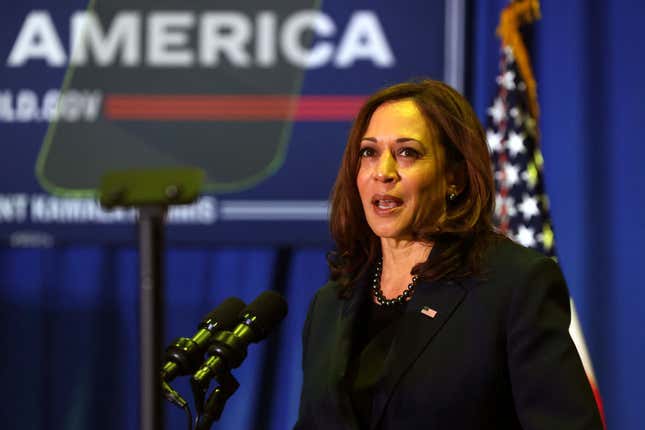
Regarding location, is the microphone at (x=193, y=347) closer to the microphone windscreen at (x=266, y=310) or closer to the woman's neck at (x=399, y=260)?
the microphone windscreen at (x=266, y=310)

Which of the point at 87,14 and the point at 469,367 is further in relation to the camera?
the point at 87,14

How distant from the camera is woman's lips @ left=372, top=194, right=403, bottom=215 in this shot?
176 centimetres

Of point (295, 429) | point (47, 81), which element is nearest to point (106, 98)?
point (47, 81)

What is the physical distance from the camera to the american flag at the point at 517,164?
3.46m

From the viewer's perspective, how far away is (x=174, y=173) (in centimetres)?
94

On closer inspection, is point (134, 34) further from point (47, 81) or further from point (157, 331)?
point (157, 331)

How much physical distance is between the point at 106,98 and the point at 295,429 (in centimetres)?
225

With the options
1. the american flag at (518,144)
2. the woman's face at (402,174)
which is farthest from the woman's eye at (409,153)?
the american flag at (518,144)

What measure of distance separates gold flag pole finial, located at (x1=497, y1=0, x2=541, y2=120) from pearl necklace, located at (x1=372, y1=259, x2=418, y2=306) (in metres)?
1.83

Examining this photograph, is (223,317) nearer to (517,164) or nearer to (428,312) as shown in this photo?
(428,312)

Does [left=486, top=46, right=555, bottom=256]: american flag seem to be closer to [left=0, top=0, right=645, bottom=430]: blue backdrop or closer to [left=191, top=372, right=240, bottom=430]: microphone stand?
[left=0, top=0, right=645, bottom=430]: blue backdrop

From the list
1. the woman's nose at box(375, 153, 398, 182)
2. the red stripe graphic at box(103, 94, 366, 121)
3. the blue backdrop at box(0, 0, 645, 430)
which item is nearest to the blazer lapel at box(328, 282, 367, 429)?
the woman's nose at box(375, 153, 398, 182)

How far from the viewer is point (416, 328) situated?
1656 millimetres

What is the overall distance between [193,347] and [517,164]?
2.35 metres
